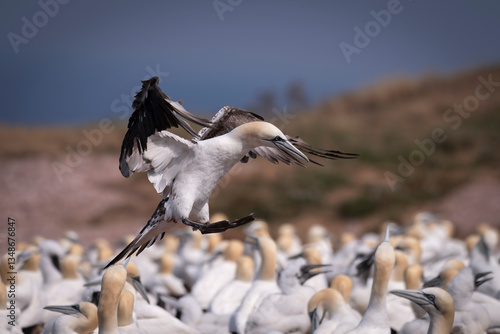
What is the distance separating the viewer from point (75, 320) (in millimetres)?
5492

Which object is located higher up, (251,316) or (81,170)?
(81,170)

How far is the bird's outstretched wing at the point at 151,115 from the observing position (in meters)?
4.99

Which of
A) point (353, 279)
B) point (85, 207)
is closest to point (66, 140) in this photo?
point (85, 207)

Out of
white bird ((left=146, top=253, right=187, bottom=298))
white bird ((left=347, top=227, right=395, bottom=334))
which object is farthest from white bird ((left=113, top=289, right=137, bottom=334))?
white bird ((left=146, top=253, right=187, bottom=298))

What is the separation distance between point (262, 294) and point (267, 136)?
2.66 metres

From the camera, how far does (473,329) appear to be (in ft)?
19.5

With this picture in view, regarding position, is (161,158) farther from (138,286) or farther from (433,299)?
(433,299)

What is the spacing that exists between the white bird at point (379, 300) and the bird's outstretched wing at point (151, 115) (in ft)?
5.89

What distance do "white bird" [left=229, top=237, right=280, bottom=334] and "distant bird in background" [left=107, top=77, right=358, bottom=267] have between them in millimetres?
1440

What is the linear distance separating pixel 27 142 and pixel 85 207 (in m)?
6.34

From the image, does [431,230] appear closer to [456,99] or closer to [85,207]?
[85,207]

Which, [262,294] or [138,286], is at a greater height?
[138,286]

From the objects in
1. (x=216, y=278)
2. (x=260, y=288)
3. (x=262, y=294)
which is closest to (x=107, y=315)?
(x=262, y=294)

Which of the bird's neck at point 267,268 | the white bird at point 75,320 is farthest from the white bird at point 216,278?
the white bird at point 75,320
